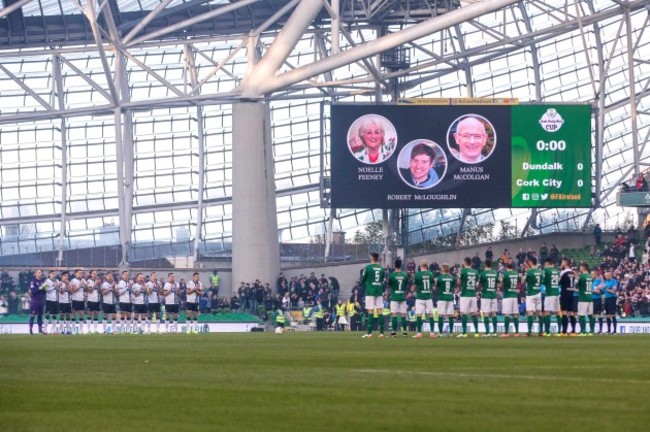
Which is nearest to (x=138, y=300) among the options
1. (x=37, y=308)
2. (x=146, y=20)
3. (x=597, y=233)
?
(x=37, y=308)

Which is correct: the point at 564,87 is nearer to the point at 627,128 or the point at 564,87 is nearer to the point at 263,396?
the point at 627,128

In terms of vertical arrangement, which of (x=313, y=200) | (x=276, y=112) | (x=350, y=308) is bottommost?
(x=350, y=308)

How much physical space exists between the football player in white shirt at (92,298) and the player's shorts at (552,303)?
15.1 metres

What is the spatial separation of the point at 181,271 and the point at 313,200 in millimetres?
15014

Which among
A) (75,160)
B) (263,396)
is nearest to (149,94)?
(75,160)

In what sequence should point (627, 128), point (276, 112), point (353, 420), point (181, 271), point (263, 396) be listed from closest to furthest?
point (353, 420)
point (263, 396)
point (181, 271)
point (276, 112)
point (627, 128)

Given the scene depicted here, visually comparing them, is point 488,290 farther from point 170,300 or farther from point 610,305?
point 170,300

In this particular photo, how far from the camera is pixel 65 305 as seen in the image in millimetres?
42531

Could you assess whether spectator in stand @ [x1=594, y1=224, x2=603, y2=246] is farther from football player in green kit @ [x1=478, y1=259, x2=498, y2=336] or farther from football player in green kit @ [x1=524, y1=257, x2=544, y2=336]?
football player in green kit @ [x1=524, y1=257, x2=544, y2=336]

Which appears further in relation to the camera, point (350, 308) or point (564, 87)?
point (564, 87)

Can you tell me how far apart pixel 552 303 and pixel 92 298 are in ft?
52.0

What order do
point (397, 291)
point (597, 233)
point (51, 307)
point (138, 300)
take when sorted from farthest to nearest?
point (597, 233)
point (138, 300)
point (51, 307)
point (397, 291)

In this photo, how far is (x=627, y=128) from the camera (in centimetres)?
7756

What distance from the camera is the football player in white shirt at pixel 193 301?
4266 cm
